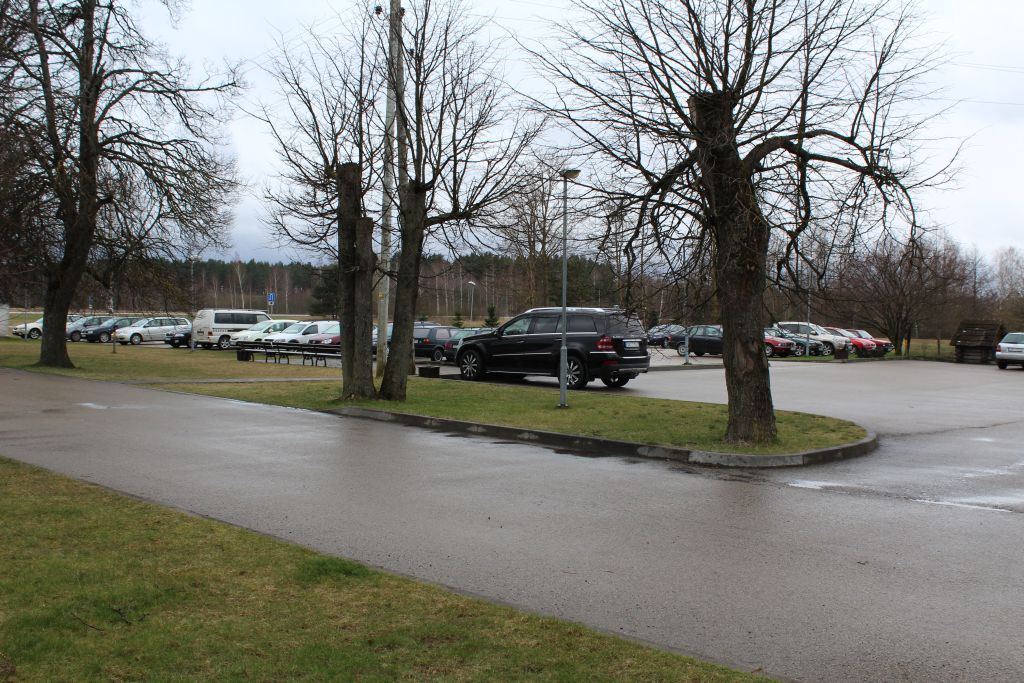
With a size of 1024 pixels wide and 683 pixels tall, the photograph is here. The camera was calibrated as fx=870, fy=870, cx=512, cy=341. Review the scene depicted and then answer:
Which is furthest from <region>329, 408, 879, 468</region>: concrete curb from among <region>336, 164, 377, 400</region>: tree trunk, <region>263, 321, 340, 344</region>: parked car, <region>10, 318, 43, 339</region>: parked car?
<region>10, 318, 43, 339</region>: parked car

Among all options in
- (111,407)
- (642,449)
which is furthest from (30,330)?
(642,449)

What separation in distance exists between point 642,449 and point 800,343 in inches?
1494

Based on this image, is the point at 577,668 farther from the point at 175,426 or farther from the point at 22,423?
the point at 22,423

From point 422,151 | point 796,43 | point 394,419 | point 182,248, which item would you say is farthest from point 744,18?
point 182,248

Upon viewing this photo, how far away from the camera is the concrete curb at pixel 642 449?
11.3 meters

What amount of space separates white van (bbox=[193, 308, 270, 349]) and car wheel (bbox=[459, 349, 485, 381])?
2470 centimetres

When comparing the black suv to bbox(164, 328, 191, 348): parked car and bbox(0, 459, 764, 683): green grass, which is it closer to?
bbox(0, 459, 764, 683): green grass

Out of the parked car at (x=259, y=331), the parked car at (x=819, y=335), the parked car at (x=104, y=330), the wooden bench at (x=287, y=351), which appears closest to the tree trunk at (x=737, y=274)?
the wooden bench at (x=287, y=351)

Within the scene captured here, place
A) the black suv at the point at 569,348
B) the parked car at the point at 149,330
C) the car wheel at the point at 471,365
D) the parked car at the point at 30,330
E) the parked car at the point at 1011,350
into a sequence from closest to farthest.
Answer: the black suv at the point at 569,348 → the car wheel at the point at 471,365 → the parked car at the point at 1011,350 → the parked car at the point at 149,330 → the parked car at the point at 30,330

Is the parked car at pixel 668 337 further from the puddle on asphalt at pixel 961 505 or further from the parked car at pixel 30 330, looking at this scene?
the puddle on asphalt at pixel 961 505

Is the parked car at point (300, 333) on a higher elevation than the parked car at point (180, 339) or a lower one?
higher

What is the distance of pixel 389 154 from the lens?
60.8 feet

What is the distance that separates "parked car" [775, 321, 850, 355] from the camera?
4956 cm

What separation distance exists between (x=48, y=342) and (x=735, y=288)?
24.2 m
